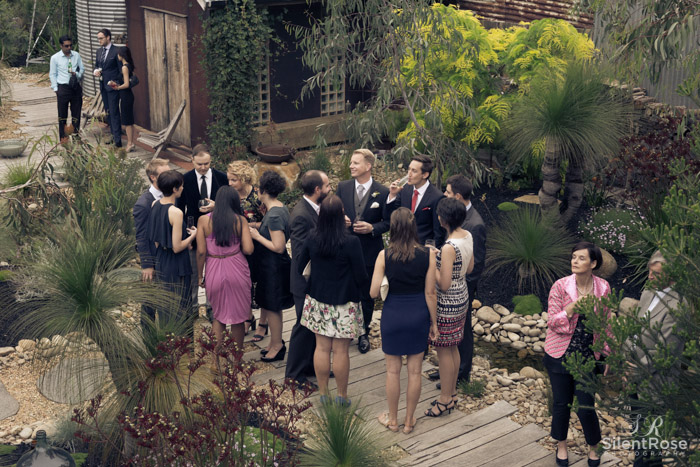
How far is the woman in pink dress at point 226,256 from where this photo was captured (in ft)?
21.6

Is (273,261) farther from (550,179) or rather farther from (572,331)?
(550,179)

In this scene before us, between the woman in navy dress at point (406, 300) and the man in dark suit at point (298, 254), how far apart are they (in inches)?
31.4

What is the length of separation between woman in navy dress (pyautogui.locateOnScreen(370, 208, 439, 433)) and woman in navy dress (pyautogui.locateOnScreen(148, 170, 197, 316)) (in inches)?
70.3

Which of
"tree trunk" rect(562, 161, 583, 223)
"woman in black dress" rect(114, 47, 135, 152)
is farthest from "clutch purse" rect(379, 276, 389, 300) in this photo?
"woman in black dress" rect(114, 47, 135, 152)

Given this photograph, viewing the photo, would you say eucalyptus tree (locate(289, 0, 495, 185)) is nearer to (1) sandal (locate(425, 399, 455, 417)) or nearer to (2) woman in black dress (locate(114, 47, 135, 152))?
(1) sandal (locate(425, 399, 455, 417))

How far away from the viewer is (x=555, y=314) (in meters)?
5.56

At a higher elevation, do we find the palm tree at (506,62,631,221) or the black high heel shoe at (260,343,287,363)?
the palm tree at (506,62,631,221)

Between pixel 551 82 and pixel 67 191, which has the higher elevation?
pixel 551 82

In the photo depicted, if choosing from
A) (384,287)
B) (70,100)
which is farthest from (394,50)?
(70,100)

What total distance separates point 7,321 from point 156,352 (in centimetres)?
324

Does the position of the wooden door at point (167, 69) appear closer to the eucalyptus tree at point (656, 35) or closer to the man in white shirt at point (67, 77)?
the man in white shirt at point (67, 77)

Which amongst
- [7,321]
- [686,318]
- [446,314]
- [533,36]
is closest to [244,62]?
[533,36]

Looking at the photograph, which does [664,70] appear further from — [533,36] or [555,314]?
[555,314]

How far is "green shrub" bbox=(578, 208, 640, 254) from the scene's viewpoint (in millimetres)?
9789
